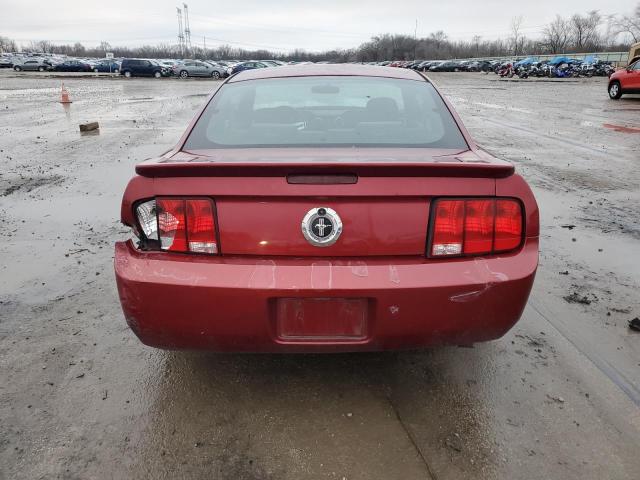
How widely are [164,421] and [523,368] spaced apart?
71.7 inches

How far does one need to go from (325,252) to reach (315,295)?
178mm

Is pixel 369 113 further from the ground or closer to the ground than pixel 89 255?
further from the ground

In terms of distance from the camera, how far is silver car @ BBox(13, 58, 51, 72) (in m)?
56.9

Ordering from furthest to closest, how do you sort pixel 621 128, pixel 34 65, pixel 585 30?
pixel 585 30 < pixel 34 65 < pixel 621 128

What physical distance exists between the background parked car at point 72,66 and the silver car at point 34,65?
0.99m

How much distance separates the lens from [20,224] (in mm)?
4824

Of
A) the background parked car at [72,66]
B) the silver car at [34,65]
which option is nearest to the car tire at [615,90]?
the background parked car at [72,66]

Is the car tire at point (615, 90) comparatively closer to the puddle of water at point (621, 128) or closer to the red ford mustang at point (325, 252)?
the puddle of water at point (621, 128)

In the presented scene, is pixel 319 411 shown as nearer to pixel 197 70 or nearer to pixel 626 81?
pixel 626 81

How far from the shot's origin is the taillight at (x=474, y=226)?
77.4 inches

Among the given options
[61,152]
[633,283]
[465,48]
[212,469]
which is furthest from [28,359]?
[465,48]

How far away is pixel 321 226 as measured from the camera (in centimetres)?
192

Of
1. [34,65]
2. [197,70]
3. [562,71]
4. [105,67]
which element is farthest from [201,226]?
[34,65]

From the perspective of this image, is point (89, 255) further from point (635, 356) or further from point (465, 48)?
point (465, 48)
